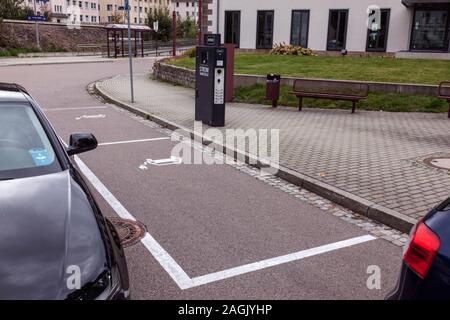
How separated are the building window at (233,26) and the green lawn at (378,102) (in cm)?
1706

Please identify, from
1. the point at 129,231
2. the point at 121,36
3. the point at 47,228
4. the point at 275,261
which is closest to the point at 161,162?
the point at 129,231

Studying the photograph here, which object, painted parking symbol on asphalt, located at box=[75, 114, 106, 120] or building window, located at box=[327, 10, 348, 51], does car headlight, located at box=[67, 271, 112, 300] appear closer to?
painted parking symbol on asphalt, located at box=[75, 114, 106, 120]

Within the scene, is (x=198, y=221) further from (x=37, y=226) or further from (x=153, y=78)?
(x=153, y=78)

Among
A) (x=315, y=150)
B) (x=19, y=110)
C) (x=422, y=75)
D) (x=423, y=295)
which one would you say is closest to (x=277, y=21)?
(x=422, y=75)

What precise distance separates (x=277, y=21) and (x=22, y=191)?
28.3 metres

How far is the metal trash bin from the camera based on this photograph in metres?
13.4

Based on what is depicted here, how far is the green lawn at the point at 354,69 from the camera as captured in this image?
15.7m

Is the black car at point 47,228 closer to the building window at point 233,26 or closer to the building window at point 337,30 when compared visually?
the building window at point 337,30

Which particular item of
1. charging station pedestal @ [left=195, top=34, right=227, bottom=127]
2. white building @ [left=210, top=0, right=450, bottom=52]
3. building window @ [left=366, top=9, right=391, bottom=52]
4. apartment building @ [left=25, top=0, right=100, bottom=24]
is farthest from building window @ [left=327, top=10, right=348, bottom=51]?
apartment building @ [left=25, top=0, right=100, bottom=24]

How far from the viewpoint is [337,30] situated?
2795 cm

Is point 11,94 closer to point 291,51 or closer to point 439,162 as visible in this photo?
point 439,162

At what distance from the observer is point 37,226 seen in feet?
9.59

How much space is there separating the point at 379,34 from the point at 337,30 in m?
2.50

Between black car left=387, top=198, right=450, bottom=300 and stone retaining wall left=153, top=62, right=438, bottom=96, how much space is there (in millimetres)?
11675
